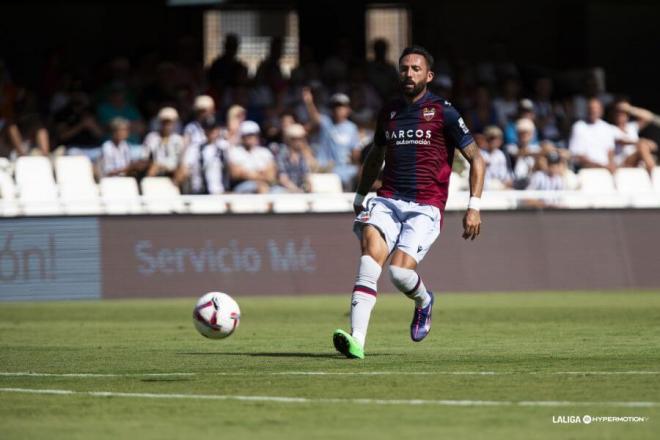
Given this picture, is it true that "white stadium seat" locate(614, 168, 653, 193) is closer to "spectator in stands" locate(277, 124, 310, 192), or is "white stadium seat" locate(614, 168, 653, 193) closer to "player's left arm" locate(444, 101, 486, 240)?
"spectator in stands" locate(277, 124, 310, 192)

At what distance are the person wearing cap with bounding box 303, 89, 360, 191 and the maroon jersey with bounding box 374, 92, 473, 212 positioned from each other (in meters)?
10.6

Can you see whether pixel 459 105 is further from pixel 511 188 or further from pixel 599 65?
pixel 599 65

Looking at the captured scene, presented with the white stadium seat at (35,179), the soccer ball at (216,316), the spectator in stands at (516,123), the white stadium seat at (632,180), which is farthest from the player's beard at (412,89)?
the spectator in stands at (516,123)

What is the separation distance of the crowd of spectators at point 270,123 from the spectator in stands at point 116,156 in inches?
0.8

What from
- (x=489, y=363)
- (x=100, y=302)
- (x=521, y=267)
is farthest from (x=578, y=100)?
(x=489, y=363)

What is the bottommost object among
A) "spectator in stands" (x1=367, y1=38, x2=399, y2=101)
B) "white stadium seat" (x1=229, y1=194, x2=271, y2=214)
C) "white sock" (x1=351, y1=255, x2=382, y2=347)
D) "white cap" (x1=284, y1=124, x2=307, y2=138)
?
"white sock" (x1=351, y1=255, x2=382, y2=347)

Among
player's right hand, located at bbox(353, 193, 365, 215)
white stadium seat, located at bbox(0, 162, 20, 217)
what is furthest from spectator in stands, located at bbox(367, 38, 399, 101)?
player's right hand, located at bbox(353, 193, 365, 215)

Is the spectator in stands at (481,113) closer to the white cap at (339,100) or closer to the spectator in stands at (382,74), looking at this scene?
the spectator in stands at (382,74)

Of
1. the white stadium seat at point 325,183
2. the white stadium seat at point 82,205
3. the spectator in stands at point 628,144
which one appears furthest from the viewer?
the spectator in stands at point 628,144

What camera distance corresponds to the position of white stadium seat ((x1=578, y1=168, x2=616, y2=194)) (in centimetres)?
2216

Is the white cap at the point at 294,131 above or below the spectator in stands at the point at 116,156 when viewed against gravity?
above

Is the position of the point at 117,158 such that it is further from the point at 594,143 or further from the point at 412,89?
the point at 412,89

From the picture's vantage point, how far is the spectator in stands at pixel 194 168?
21.0 metres

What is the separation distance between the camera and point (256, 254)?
785 inches
